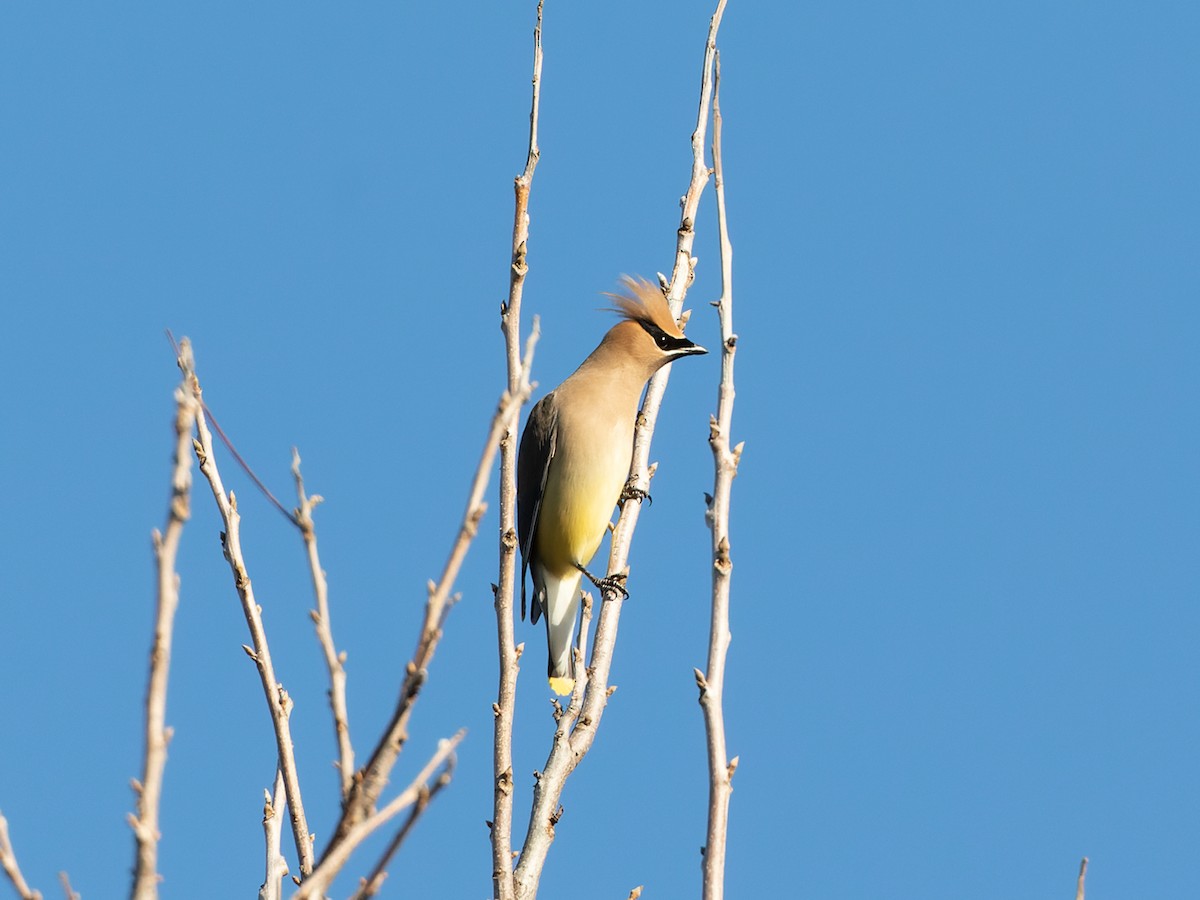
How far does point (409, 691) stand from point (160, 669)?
0.24 meters

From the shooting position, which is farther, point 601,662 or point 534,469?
point 534,469

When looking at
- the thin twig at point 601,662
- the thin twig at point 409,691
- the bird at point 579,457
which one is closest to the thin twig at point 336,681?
the thin twig at point 409,691

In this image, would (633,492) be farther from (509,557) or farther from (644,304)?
(644,304)

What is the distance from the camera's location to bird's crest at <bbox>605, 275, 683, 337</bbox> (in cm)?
552

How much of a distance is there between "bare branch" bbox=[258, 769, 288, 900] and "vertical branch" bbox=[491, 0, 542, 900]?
40 cm

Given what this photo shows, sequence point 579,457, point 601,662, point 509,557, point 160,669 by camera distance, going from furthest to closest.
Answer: point 579,457, point 601,662, point 509,557, point 160,669

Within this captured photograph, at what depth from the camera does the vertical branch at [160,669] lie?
1417mm

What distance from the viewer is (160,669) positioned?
1443 mm

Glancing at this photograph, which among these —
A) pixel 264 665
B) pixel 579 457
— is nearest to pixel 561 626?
pixel 579 457

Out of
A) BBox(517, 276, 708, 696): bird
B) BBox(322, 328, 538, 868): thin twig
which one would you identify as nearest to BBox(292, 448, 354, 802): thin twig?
BBox(322, 328, 538, 868): thin twig

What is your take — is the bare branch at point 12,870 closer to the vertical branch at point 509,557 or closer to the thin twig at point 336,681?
the thin twig at point 336,681

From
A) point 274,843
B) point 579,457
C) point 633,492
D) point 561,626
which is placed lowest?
point 274,843

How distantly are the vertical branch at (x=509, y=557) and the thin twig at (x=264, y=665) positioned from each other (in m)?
0.40

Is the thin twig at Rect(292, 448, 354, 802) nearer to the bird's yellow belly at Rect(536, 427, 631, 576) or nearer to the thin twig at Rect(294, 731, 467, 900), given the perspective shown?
the thin twig at Rect(294, 731, 467, 900)
